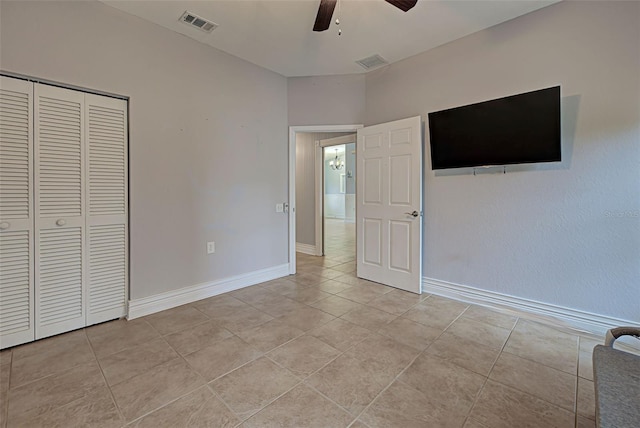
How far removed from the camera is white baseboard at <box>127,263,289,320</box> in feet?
8.59

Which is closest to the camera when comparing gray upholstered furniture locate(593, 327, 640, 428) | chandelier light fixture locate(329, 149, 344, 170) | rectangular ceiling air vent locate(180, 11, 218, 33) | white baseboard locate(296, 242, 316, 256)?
gray upholstered furniture locate(593, 327, 640, 428)

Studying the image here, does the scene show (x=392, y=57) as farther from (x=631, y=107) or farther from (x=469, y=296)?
(x=469, y=296)

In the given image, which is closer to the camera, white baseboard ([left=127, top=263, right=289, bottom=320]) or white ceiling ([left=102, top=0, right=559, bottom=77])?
white ceiling ([left=102, top=0, right=559, bottom=77])

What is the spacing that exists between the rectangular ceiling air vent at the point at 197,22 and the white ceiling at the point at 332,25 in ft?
0.15

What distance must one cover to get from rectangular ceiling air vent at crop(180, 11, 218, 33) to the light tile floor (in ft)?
9.16

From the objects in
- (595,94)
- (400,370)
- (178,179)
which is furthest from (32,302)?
(595,94)

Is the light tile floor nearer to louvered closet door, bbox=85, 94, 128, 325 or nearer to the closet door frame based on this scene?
the closet door frame

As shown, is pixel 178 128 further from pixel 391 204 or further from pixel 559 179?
pixel 559 179

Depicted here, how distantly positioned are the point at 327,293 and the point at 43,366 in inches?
94.5

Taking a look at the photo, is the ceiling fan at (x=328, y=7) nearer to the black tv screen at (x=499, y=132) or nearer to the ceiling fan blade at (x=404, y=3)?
the ceiling fan blade at (x=404, y=3)

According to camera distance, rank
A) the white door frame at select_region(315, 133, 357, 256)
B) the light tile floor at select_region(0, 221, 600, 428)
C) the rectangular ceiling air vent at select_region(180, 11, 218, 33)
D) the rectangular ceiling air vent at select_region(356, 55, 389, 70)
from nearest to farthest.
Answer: the light tile floor at select_region(0, 221, 600, 428) < the rectangular ceiling air vent at select_region(180, 11, 218, 33) < the rectangular ceiling air vent at select_region(356, 55, 389, 70) < the white door frame at select_region(315, 133, 357, 256)

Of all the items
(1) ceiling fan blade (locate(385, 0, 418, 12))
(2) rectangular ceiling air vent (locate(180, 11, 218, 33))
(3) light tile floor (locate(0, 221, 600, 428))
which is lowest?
(3) light tile floor (locate(0, 221, 600, 428))

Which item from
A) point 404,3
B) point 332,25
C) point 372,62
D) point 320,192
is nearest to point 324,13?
point 404,3

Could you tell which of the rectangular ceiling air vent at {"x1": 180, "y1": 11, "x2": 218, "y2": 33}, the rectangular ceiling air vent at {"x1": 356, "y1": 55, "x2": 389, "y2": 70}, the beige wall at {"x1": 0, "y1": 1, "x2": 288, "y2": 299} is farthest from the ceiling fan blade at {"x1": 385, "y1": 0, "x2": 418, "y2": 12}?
the beige wall at {"x1": 0, "y1": 1, "x2": 288, "y2": 299}
